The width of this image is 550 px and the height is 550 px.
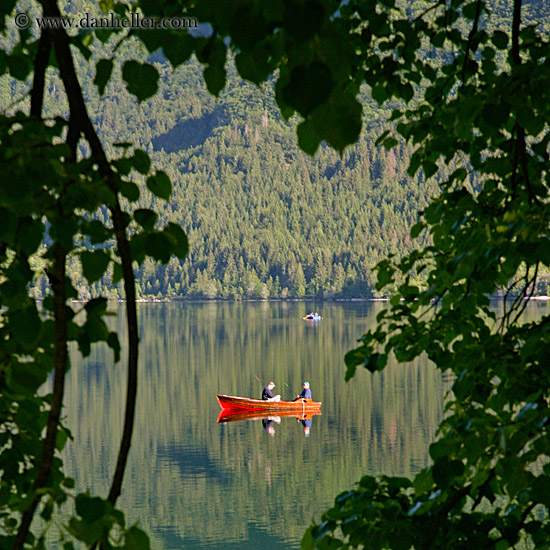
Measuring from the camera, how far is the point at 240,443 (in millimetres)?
26000

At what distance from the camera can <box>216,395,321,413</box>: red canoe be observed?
29297 millimetres

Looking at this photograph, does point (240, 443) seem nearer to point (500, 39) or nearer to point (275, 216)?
point (500, 39)

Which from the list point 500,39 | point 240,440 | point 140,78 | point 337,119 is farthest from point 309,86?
point 240,440

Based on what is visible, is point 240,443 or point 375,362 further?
point 240,443

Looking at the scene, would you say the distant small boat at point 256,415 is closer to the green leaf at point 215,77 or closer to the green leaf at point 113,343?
the green leaf at point 113,343

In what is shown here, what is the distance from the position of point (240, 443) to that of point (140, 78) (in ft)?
83.6

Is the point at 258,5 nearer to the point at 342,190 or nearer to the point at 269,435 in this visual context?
the point at 269,435

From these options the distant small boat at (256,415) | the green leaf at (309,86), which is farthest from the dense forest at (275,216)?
the green leaf at (309,86)

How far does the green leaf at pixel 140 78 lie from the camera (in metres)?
1.16

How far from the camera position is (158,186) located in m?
1.31

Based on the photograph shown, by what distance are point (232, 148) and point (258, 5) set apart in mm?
176544

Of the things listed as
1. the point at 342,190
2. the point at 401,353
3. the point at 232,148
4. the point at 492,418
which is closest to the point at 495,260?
the point at 492,418

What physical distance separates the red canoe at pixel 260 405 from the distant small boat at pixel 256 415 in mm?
129

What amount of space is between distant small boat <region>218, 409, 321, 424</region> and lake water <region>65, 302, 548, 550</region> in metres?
0.38
